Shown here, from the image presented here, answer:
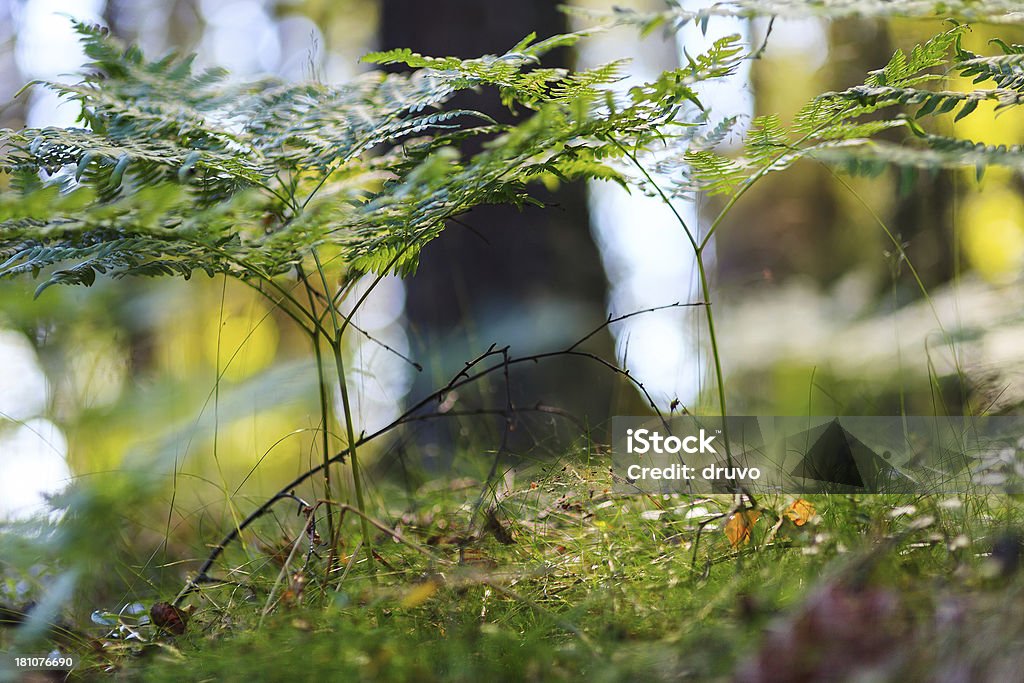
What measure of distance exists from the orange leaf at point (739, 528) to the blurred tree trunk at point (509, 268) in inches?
54.8

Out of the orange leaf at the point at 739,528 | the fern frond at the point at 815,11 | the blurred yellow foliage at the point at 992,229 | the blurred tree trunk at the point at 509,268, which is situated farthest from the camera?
the blurred yellow foliage at the point at 992,229

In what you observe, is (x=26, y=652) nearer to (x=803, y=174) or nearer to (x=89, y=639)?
(x=89, y=639)

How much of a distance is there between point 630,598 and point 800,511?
39 cm

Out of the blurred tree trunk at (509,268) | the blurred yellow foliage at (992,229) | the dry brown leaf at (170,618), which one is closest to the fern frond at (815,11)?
the dry brown leaf at (170,618)

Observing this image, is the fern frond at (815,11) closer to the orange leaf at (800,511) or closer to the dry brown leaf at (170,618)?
the orange leaf at (800,511)

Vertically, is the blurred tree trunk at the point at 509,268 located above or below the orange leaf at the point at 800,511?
above

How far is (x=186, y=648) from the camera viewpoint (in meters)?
1.09

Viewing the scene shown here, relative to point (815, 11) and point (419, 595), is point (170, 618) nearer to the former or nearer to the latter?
point (419, 595)

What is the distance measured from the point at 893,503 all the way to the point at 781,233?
681cm

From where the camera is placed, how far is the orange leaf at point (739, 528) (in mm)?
1157

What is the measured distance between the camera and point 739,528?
3.83 ft

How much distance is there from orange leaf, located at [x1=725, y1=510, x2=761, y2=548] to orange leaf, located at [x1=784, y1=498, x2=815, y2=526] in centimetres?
7

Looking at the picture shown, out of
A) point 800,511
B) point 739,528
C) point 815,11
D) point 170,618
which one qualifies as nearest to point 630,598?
point 739,528

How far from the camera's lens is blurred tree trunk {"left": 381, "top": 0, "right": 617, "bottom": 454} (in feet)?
8.72
